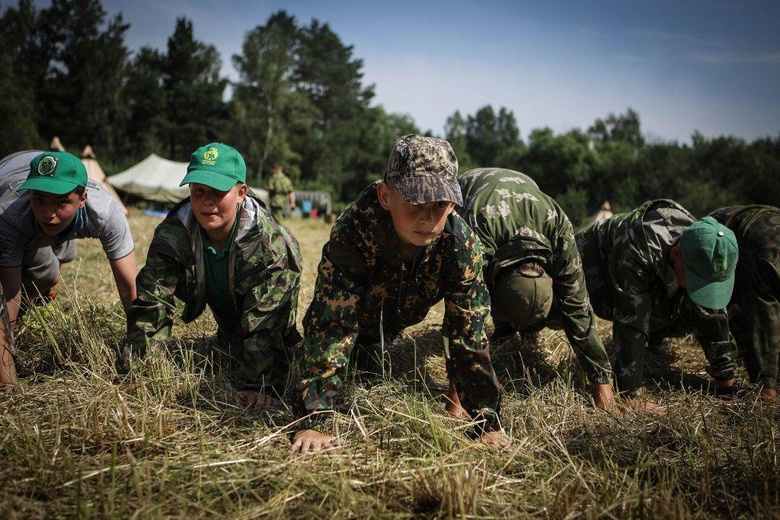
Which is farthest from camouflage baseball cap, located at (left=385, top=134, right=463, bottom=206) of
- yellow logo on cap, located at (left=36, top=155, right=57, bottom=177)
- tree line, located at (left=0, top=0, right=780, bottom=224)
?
tree line, located at (left=0, top=0, right=780, bottom=224)

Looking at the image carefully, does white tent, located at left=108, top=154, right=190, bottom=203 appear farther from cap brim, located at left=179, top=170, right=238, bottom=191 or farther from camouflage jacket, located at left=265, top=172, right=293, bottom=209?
cap brim, located at left=179, top=170, right=238, bottom=191

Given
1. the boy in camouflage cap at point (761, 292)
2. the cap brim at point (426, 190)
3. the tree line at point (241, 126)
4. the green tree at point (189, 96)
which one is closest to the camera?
the cap brim at point (426, 190)

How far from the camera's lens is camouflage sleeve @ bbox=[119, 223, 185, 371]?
2930mm

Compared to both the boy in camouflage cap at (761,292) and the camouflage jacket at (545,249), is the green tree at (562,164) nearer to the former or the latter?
the boy in camouflage cap at (761,292)

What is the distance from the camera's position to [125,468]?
1973mm

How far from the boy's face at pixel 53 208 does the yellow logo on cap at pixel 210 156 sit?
915mm

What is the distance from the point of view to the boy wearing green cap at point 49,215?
3.04 meters

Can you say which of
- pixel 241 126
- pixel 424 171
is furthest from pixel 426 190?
pixel 241 126

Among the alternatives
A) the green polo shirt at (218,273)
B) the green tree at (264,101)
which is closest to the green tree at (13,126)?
the green tree at (264,101)

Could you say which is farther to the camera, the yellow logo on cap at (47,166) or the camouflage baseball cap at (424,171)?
the yellow logo on cap at (47,166)

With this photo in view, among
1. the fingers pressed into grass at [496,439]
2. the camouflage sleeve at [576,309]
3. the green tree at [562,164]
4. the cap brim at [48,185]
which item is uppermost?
the green tree at [562,164]

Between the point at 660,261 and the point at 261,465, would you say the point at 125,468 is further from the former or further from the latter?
the point at 660,261

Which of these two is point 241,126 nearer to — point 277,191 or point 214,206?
point 277,191

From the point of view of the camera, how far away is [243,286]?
314 centimetres
